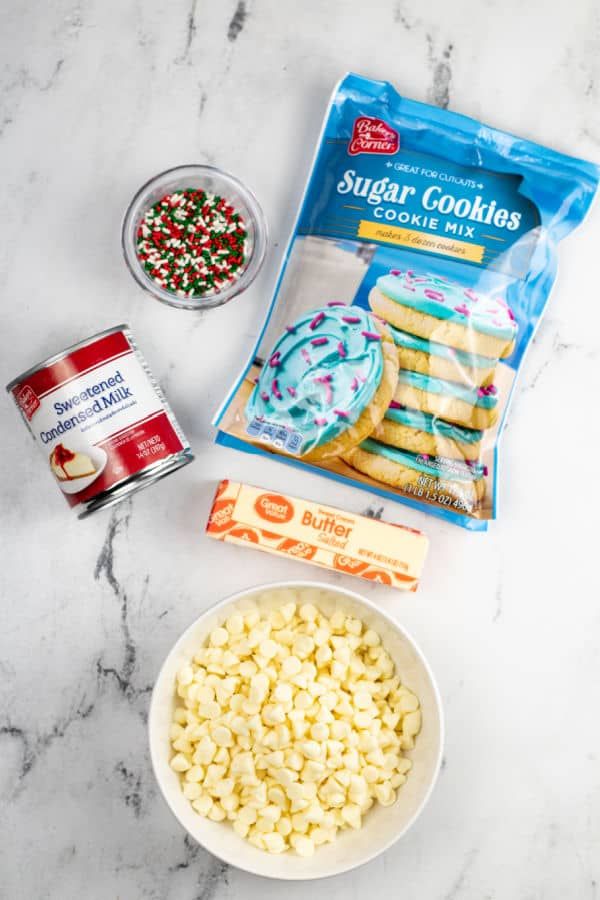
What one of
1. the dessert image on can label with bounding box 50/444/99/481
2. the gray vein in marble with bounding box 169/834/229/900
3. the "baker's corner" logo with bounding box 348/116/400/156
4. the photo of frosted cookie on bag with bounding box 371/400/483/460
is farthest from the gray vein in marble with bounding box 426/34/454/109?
the gray vein in marble with bounding box 169/834/229/900

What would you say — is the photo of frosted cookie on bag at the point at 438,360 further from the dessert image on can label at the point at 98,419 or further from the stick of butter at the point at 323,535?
the dessert image on can label at the point at 98,419

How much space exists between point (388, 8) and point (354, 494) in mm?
783

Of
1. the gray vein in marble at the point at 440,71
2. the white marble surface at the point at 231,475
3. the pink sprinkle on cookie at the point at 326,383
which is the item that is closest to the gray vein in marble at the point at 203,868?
the white marble surface at the point at 231,475

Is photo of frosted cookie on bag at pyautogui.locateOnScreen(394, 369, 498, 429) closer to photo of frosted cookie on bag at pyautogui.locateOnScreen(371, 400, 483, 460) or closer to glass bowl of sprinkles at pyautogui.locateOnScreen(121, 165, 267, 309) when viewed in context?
photo of frosted cookie on bag at pyautogui.locateOnScreen(371, 400, 483, 460)

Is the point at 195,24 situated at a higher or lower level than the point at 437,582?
higher

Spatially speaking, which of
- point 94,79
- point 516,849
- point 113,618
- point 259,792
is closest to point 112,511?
point 113,618

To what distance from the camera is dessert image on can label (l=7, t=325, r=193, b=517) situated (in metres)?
1.09

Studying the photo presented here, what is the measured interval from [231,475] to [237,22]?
731 mm

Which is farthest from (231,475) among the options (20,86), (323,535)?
(20,86)

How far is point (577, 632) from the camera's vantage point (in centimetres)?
129

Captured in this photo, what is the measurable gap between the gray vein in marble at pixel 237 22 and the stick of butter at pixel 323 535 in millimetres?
732

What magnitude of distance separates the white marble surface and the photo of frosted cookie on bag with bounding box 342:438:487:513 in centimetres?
7

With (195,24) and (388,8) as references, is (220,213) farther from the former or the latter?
(388,8)

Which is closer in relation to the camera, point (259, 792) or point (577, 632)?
point (259, 792)
